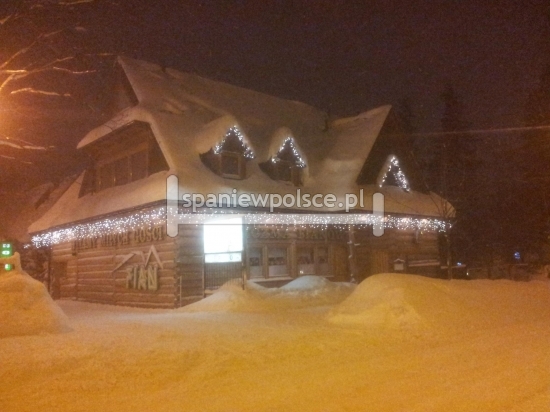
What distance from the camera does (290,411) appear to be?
726 cm

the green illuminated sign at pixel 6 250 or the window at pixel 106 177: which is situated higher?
the window at pixel 106 177

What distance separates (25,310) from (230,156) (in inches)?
467

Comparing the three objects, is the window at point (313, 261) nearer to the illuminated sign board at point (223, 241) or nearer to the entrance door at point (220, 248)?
the entrance door at point (220, 248)

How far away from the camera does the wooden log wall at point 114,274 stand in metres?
20.4

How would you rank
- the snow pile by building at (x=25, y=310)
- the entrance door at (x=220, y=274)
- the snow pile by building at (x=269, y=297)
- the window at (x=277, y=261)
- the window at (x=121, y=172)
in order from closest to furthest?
the snow pile by building at (x=25, y=310) → the snow pile by building at (x=269, y=297) → the entrance door at (x=220, y=274) → the window at (x=277, y=261) → the window at (x=121, y=172)

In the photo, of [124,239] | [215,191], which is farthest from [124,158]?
[215,191]

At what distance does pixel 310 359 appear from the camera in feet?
34.4

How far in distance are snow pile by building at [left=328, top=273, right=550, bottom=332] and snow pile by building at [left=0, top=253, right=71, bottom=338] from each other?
7.02 meters

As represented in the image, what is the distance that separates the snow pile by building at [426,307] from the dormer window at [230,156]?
8798 mm

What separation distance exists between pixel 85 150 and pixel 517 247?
34.5 m

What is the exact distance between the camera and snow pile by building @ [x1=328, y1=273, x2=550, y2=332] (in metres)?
13.9

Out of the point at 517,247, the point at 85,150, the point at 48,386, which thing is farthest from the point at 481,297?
the point at 517,247

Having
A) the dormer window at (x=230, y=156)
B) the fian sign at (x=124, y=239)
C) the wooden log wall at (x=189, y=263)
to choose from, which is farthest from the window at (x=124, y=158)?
the wooden log wall at (x=189, y=263)

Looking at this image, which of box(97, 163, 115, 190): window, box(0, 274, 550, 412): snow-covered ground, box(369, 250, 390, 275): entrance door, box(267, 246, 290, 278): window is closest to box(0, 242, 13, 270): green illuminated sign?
box(0, 274, 550, 412): snow-covered ground
